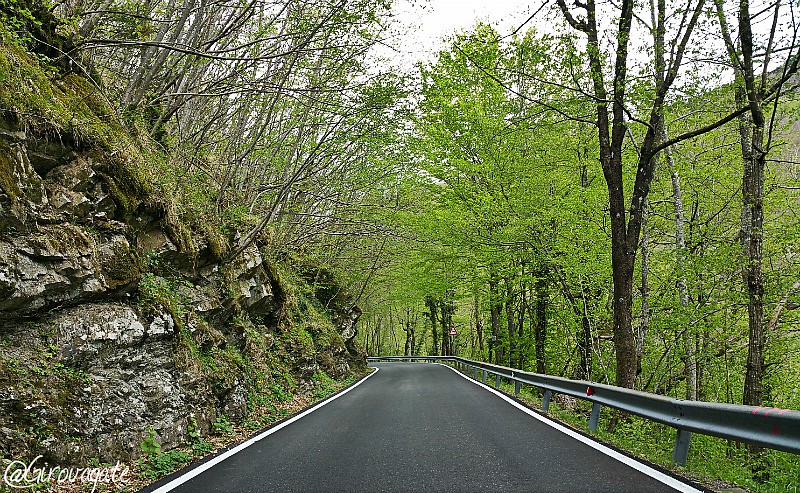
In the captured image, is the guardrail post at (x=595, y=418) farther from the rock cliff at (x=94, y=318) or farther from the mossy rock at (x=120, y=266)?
the mossy rock at (x=120, y=266)

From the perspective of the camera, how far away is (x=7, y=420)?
435cm

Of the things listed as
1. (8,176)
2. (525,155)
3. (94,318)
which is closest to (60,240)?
(8,176)

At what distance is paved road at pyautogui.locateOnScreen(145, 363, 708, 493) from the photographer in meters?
4.52

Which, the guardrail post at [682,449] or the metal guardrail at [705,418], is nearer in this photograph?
the metal guardrail at [705,418]

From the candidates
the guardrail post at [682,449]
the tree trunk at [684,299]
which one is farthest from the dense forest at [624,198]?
the guardrail post at [682,449]

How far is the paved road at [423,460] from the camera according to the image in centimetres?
452

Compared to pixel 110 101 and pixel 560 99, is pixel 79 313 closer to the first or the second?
pixel 110 101

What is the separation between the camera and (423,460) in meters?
5.57

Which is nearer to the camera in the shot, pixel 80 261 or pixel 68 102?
pixel 80 261

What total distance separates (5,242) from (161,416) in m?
2.67

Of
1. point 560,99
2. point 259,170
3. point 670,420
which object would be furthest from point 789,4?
point 259,170

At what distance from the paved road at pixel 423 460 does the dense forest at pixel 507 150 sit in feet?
10.5

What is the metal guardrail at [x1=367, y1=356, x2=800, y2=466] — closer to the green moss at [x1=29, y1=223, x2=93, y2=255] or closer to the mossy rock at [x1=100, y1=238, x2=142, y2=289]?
the mossy rock at [x1=100, y1=238, x2=142, y2=289]

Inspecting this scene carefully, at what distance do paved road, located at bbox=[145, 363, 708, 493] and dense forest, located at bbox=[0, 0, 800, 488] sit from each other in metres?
3.21
